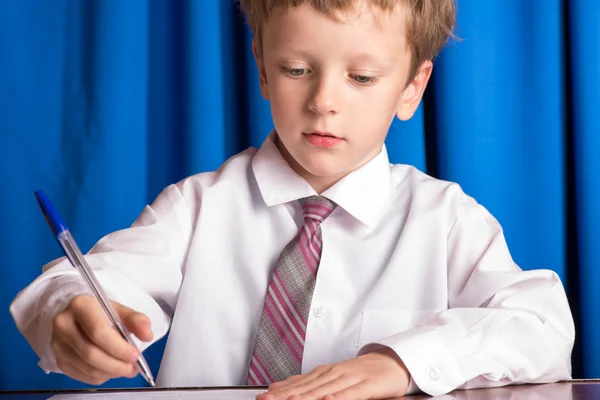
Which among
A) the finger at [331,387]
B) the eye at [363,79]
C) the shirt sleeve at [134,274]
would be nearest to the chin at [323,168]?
the eye at [363,79]

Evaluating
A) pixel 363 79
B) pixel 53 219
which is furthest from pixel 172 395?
pixel 363 79

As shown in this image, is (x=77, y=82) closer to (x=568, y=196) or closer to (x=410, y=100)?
(x=410, y=100)

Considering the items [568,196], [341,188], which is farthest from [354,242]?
[568,196]

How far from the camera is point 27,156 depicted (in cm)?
155

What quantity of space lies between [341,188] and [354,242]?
78 millimetres

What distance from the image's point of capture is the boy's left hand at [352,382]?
0.75 meters

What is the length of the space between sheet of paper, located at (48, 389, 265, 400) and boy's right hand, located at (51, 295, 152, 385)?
0.02m

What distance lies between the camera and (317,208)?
110cm

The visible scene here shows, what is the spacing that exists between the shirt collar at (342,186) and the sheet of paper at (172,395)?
14.4 inches

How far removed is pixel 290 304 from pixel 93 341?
1.12 ft

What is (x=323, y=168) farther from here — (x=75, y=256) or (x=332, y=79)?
(x=75, y=256)

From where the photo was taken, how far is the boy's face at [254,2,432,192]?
38.1 inches

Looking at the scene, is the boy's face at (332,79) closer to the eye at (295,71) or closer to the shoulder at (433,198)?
the eye at (295,71)

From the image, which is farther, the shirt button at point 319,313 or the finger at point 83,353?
the shirt button at point 319,313
